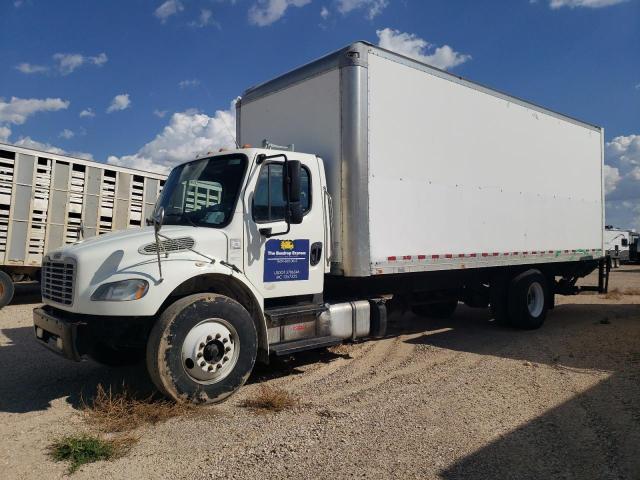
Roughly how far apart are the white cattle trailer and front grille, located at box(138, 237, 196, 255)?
22.5 feet

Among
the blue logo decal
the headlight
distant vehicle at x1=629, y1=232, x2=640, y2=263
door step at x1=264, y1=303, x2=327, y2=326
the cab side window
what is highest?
distant vehicle at x1=629, y1=232, x2=640, y2=263

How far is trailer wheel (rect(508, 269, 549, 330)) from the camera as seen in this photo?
8945 millimetres

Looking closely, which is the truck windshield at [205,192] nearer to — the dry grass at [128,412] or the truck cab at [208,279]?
the truck cab at [208,279]

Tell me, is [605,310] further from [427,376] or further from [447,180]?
[427,376]

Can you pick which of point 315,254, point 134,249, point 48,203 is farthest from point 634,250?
point 134,249

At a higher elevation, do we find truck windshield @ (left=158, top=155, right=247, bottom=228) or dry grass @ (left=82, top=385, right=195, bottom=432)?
truck windshield @ (left=158, top=155, right=247, bottom=228)

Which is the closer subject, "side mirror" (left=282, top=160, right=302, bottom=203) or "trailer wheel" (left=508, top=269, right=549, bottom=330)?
"side mirror" (left=282, top=160, right=302, bottom=203)

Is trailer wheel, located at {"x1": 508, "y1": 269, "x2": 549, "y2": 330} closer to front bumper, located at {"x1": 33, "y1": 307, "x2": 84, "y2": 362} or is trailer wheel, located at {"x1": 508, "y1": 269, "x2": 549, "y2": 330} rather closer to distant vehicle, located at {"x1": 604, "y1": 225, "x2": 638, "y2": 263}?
front bumper, located at {"x1": 33, "y1": 307, "x2": 84, "y2": 362}

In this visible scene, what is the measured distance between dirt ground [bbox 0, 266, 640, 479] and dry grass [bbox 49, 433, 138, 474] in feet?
0.29

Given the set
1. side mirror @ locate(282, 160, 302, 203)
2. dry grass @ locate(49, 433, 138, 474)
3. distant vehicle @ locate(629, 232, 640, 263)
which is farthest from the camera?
distant vehicle @ locate(629, 232, 640, 263)

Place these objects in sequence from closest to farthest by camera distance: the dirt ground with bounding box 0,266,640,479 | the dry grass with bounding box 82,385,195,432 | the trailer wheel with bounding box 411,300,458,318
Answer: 1. the dirt ground with bounding box 0,266,640,479
2. the dry grass with bounding box 82,385,195,432
3. the trailer wheel with bounding box 411,300,458,318

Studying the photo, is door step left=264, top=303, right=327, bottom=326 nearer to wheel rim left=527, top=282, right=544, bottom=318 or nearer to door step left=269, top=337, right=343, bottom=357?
door step left=269, top=337, right=343, bottom=357

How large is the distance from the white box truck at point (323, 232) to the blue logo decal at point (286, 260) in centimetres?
2

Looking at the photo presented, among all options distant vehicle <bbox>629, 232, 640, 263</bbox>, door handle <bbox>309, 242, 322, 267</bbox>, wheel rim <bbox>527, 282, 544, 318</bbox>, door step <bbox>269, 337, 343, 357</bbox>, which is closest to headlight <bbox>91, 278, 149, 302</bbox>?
door step <bbox>269, 337, 343, 357</bbox>
